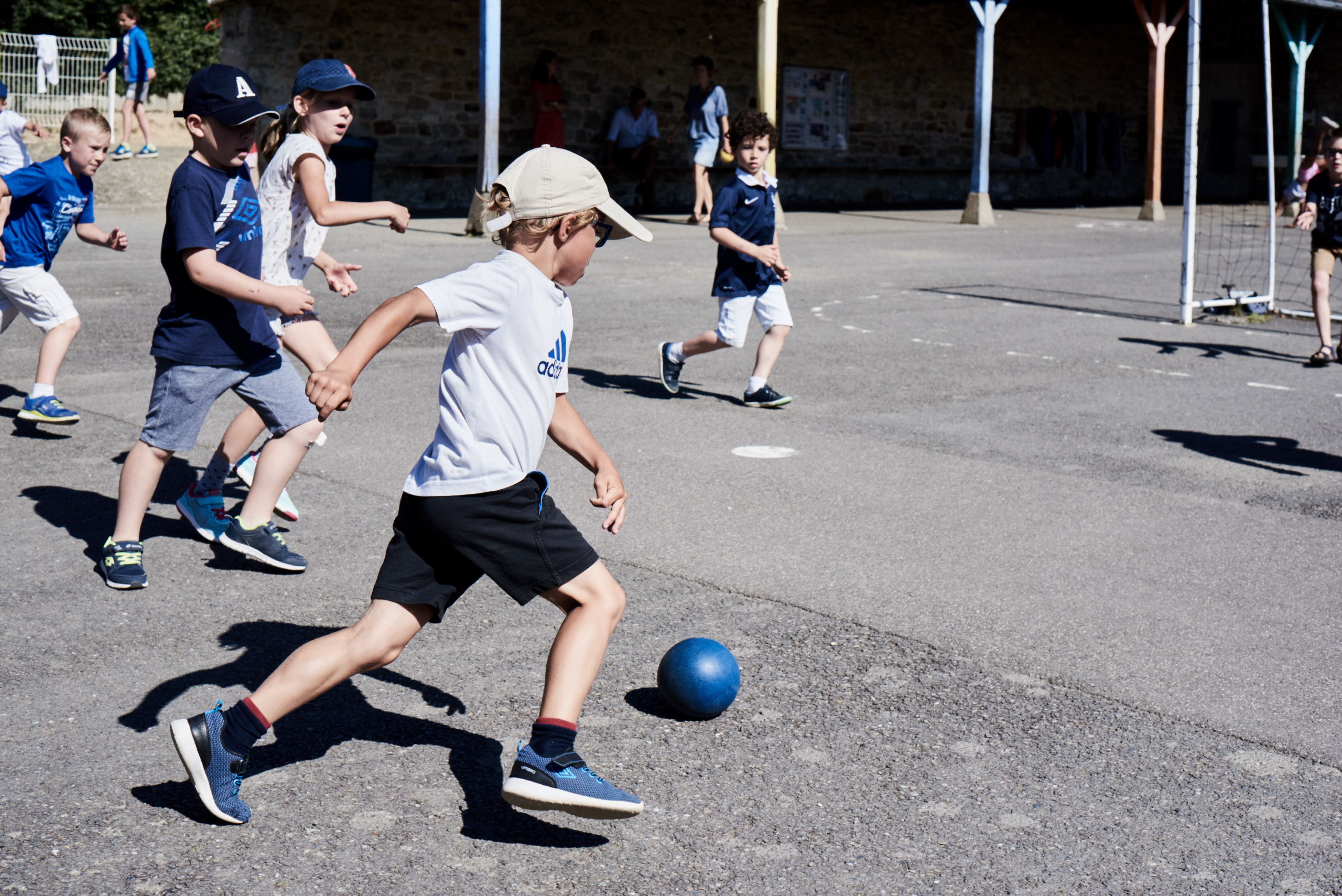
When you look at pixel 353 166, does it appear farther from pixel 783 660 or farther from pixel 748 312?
pixel 783 660

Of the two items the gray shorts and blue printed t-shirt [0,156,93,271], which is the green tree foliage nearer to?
blue printed t-shirt [0,156,93,271]

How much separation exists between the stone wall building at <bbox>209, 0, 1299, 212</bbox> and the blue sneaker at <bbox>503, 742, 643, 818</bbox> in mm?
19246

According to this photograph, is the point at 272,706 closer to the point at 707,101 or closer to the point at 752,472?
the point at 752,472

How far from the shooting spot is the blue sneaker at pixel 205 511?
5395 mm

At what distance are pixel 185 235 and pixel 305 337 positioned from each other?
1.13m

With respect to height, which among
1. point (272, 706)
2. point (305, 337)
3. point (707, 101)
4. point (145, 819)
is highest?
point (707, 101)

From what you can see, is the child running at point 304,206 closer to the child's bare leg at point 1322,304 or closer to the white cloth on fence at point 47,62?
the child's bare leg at point 1322,304

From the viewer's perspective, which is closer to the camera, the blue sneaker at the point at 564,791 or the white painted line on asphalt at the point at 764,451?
the blue sneaker at the point at 564,791

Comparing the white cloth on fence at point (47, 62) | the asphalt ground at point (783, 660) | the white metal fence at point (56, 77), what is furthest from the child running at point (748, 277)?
the white cloth on fence at point (47, 62)

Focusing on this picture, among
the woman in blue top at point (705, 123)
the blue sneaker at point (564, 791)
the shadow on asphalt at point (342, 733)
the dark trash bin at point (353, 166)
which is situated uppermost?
the woman in blue top at point (705, 123)

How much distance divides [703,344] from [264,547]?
4.04 m

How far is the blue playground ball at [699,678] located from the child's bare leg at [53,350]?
15.3 feet

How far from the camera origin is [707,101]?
19.8 meters

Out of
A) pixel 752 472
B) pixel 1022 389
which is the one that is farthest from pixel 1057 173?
pixel 752 472
